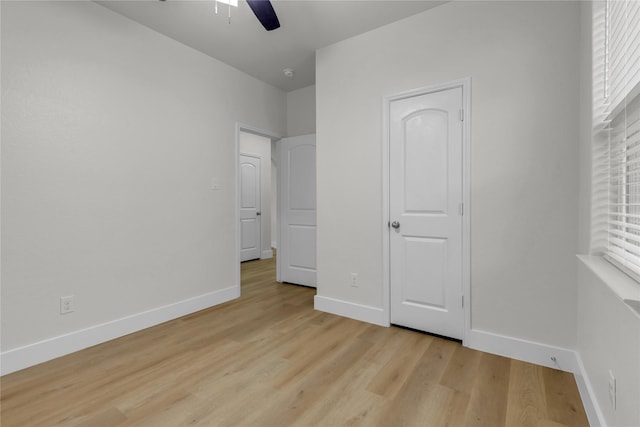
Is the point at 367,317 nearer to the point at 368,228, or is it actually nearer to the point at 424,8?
the point at 368,228

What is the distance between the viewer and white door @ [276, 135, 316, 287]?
3.97m

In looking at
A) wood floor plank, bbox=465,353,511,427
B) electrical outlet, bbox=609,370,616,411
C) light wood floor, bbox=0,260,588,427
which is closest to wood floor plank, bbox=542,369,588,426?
light wood floor, bbox=0,260,588,427

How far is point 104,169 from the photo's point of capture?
2.45 meters

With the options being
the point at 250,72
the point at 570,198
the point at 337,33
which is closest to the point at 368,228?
the point at 570,198

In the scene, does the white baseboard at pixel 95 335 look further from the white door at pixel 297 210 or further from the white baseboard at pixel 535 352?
the white baseboard at pixel 535 352

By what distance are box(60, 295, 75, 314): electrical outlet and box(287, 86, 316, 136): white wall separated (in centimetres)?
305

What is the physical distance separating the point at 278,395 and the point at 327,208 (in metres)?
1.76

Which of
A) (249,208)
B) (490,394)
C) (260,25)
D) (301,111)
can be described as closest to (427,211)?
(490,394)

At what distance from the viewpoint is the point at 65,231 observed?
7.32 feet

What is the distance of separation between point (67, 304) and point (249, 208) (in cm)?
383

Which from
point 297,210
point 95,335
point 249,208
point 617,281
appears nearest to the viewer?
point 617,281

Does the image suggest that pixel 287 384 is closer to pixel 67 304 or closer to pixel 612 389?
pixel 612 389

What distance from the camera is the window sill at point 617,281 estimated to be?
970 mm

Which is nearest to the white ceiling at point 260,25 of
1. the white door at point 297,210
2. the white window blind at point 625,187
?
the white door at point 297,210
